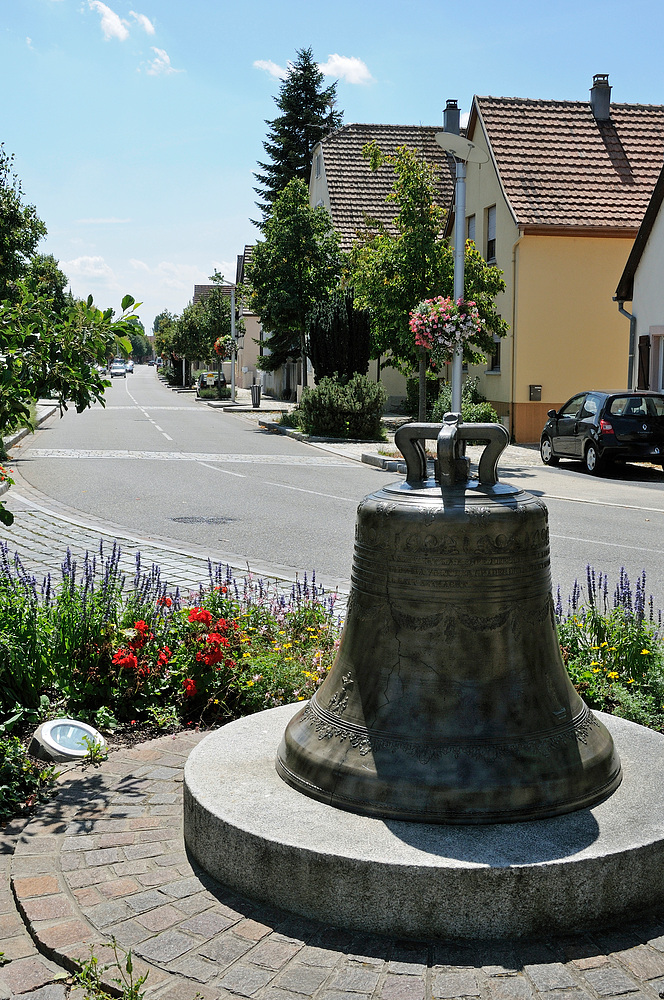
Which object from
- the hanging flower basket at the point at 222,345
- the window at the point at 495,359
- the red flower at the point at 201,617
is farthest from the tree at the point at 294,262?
the red flower at the point at 201,617

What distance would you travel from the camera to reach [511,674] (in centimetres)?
360

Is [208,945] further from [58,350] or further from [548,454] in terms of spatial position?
[548,454]

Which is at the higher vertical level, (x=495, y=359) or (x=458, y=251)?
(x=458, y=251)

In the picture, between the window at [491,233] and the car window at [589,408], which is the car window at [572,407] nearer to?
the car window at [589,408]

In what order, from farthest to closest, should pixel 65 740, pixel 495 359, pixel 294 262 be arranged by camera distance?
pixel 294 262 → pixel 495 359 → pixel 65 740

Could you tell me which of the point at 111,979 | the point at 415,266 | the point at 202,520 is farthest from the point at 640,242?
the point at 111,979

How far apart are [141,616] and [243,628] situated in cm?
57

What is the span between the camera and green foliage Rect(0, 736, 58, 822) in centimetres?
414

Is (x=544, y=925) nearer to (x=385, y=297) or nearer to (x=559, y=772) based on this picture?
(x=559, y=772)

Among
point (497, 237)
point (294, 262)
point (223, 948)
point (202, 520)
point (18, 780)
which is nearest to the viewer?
point (223, 948)

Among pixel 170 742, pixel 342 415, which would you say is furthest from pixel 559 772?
pixel 342 415

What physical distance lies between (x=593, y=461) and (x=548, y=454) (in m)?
2.22

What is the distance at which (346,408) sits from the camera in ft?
95.9

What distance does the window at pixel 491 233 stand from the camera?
31516 millimetres
